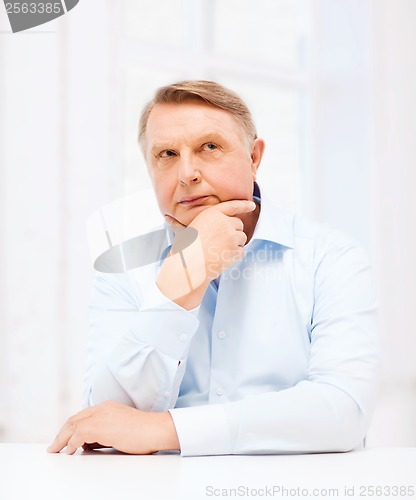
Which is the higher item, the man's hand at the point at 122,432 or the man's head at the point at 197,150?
the man's head at the point at 197,150

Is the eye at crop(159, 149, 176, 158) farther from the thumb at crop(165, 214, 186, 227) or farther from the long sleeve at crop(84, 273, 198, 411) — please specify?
the long sleeve at crop(84, 273, 198, 411)

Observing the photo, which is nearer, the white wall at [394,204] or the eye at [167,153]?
the eye at [167,153]

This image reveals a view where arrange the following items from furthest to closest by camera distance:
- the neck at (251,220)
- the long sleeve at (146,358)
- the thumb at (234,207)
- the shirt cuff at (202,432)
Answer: the neck at (251,220)
the thumb at (234,207)
the long sleeve at (146,358)
the shirt cuff at (202,432)

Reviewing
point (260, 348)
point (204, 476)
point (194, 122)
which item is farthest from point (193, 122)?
point (204, 476)

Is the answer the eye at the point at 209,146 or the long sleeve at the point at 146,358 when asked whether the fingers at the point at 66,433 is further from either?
the eye at the point at 209,146

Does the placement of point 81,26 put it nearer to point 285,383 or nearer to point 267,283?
point 267,283

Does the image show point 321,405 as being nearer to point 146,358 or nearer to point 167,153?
point 146,358

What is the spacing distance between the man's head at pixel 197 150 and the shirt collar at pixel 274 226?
58mm

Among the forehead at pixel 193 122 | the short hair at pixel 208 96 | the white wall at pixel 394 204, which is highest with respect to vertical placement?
A: the short hair at pixel 208 96

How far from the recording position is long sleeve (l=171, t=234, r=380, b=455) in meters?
0.95

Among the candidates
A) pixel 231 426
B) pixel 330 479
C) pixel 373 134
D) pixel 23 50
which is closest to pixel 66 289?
pixel 23 50

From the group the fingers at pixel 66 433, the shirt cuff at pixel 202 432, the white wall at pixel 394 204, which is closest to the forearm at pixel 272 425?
the shirt cuff at pixel 202 432

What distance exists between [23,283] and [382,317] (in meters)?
1.41

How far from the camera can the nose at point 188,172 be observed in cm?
126
